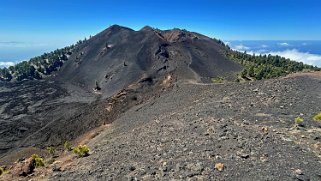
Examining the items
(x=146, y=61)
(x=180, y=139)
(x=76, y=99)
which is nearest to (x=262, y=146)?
(x=180, y=139)

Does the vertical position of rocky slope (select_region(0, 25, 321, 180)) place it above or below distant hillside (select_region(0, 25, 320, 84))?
below

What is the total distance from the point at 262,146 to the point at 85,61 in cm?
9090

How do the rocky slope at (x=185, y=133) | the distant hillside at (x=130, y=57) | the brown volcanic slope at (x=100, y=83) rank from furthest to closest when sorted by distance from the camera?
the distant hillside at (x=130, y=57) < the brown volcanic slope at (x=100, y=83) < the rocky slope at (x=185, y=133)

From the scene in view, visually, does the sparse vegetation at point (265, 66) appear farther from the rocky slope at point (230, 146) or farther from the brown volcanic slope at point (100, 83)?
the rocky slope at point (230, 146)

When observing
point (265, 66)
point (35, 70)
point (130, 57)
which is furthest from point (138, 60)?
point (35, 70)

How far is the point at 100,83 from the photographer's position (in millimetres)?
79250

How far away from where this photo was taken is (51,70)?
107 meters

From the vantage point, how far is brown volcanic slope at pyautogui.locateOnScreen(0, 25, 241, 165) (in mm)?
45719

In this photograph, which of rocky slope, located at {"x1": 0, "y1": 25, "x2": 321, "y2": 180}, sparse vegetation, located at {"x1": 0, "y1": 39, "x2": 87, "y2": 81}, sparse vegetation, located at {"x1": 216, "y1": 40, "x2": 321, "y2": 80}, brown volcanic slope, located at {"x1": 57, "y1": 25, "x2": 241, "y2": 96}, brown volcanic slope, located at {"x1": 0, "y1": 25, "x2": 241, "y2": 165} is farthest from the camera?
sparse vegetation, located at {"x1": 0, "y1": 39, "x2": 87, "y2": 81}

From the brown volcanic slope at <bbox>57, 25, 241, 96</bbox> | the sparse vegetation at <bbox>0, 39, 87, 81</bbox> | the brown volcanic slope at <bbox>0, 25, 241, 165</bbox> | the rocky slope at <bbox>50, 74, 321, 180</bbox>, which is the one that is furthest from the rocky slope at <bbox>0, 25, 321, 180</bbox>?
the sparse vegetation at <bbox>0, 39, 87, 81</bbox>

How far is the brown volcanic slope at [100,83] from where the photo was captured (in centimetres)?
4572

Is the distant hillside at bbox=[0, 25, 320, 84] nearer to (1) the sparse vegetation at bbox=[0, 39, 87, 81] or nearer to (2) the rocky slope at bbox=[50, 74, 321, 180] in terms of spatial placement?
(1) the sparse vegetation at bbox=[0, 39, 87, 81]

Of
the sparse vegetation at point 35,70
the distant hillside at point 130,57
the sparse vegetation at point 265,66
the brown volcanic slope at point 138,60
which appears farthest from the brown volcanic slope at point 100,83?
the sparse vegetation at point 35,70

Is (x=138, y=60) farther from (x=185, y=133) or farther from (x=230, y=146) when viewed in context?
A: (x=230, y=146)
